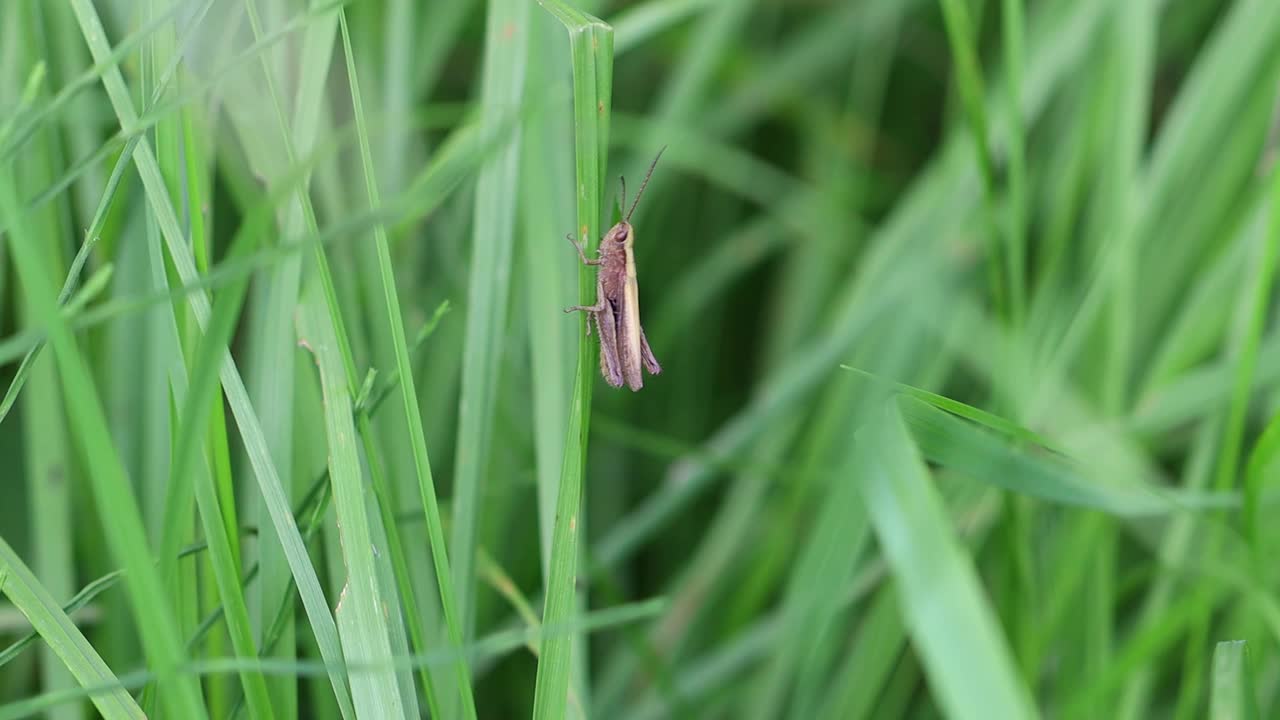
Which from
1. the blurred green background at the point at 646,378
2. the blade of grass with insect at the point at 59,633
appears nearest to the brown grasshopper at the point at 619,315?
the blurred green background at the point at 646,378

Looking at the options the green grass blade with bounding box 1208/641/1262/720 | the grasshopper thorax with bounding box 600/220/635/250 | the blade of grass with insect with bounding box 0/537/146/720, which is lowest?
the green grass blade with bounding box 1208/641/1262/720

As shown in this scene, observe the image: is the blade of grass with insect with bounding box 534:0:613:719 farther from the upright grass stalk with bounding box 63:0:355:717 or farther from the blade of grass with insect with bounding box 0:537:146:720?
the blade of grass with insect with bounding box 0:537:146:720

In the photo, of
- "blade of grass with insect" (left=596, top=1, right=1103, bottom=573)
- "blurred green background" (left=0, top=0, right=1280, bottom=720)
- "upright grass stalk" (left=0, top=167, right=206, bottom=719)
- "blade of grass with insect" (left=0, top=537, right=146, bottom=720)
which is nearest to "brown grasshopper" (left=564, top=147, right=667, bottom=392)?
"blurred green background" (left=0, top=0, right=1280, bottom=720)

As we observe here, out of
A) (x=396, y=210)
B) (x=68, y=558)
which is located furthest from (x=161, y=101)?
(x=68, y=558)

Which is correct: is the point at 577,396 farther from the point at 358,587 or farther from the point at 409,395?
the point at 358,587

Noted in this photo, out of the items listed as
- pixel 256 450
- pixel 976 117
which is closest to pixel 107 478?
pixel 256 450
